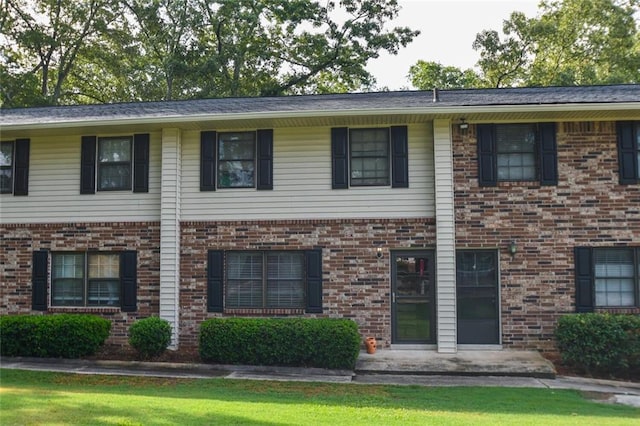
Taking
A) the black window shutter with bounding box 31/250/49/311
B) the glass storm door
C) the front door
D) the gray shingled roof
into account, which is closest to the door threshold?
the front door

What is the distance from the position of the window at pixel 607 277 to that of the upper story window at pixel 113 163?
8.81 m

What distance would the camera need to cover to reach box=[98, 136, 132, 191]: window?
38.1ft

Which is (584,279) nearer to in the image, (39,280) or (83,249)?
(83,249)

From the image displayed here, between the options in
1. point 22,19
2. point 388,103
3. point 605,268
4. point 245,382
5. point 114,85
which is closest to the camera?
point 245,382

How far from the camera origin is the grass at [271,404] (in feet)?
20.2

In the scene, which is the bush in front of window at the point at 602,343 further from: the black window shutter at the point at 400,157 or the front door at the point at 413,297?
the black window shutter at the point at 400,157

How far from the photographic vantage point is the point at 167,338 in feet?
34.1

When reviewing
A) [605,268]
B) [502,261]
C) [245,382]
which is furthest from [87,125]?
[605,268]

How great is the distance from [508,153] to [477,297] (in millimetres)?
2862

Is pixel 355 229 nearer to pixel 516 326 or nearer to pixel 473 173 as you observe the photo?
pixel 473 173

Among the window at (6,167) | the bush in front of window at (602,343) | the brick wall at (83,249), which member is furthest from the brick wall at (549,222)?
the window at (6,167)

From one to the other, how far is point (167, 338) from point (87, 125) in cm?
452

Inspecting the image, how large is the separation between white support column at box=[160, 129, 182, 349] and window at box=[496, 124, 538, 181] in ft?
21.2

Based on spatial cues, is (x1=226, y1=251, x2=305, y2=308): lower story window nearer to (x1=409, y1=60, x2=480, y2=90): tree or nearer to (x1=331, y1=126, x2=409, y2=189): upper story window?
(x1=331, y1=126, x2=409, y2=189): upper story window
